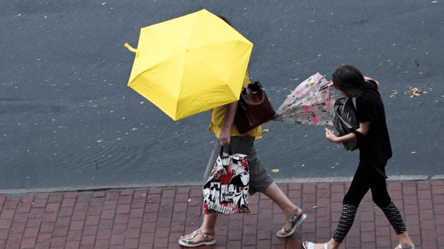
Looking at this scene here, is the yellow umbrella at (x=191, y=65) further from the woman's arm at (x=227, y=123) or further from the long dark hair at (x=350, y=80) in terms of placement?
the long dark hair at (x=350, y=80)

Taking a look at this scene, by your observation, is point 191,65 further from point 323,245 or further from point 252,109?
point 323,245

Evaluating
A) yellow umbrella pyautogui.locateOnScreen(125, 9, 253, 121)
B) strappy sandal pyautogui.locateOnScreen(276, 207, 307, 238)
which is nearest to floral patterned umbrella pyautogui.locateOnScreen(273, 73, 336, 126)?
yellow umbrella pyautogui.locateOnScreen(125, 9, 253, 121)

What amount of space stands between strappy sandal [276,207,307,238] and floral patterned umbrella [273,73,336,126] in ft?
3.02

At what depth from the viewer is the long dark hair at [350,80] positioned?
4.70 m

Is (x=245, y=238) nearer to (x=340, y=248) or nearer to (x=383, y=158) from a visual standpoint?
(x=340, y=248)

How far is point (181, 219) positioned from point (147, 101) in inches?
88.3

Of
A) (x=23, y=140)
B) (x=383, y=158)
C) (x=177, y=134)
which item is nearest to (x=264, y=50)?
(x=177, y=134)

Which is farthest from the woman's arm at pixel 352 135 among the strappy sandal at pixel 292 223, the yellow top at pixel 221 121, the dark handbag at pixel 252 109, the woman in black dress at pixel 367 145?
the strappy sandal at pixel 292 223

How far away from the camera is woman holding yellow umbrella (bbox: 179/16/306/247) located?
17.0ft

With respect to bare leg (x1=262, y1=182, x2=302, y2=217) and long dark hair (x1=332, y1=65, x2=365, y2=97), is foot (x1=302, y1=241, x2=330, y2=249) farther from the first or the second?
long dark hair (x1=332, y1=65, x2=365, y2=97)

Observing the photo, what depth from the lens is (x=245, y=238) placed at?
590cm

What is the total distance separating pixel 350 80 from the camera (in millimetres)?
4703

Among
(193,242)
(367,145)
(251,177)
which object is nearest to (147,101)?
(193,242)

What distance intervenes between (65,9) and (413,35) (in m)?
5.12
